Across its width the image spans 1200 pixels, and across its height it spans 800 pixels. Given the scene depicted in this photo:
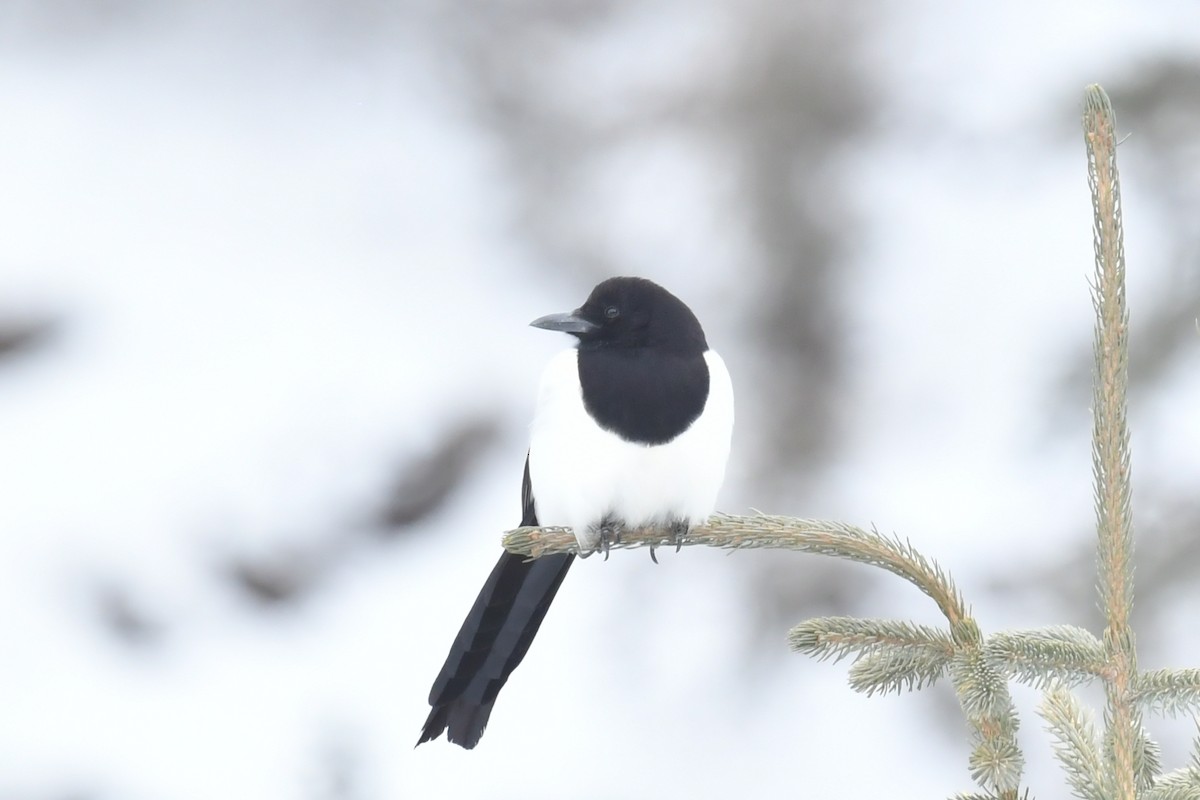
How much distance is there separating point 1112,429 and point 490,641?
1.31m

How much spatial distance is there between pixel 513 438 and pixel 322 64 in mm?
1429

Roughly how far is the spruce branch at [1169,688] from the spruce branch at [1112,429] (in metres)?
0.02

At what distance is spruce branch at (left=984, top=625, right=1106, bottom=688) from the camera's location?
3.59 ft

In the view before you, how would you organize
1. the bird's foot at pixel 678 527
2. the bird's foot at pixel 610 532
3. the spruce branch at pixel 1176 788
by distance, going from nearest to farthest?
the spruce branch at pixel 1176 788, the bird's foot at pixel 678 527, the bird's foot at pixel 610 532

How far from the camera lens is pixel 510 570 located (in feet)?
7.22

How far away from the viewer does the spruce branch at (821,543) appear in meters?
1.17

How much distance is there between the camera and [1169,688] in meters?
1.08

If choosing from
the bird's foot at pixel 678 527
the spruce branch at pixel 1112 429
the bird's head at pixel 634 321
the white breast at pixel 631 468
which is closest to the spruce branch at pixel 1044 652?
the spruce branch at pixel 1112 429

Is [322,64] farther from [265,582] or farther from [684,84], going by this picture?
[265,582]

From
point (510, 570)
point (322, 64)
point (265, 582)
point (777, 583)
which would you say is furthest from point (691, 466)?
point (322, 64)

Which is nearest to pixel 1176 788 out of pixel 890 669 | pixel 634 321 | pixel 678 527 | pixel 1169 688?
pixel 1169 688

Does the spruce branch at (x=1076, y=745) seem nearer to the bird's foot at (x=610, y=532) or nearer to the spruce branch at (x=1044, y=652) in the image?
the spruce branch at (x=1044, y=652)

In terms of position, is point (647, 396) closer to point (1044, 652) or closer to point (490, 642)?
point (490, 642)

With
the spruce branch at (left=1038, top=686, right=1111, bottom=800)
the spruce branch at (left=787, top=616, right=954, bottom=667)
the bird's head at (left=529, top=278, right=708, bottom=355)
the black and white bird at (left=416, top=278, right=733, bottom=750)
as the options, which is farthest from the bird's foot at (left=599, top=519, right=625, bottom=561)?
the spruce branch at (left=1038, top=686, right=1111, bottom=800)
